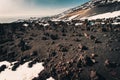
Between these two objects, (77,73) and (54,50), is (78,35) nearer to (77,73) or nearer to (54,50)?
(54,50)

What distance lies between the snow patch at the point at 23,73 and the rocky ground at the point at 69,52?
1499mm

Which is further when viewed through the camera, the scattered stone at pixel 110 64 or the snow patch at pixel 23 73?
the snow patch at pixel 23 73

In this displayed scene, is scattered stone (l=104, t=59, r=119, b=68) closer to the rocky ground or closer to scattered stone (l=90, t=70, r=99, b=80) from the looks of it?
the rocky ground

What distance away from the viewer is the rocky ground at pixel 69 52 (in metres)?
58.1

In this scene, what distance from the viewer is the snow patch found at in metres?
62.0

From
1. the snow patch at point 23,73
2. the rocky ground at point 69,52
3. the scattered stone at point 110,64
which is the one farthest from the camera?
the snow patch at point 23,73

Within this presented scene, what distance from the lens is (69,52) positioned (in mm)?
69938

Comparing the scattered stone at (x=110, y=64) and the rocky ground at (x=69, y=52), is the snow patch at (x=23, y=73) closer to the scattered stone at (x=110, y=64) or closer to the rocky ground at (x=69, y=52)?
the rocky ground at (x=69, y=52)

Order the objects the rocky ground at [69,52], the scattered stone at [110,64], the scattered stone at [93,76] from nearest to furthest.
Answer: the scattered stone at [93,76], the rocky ground at [69,52], the scattered stone at [110,64]

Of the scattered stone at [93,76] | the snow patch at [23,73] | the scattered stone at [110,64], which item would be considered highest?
the scattered stone at [110,64]

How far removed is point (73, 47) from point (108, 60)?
14.6m

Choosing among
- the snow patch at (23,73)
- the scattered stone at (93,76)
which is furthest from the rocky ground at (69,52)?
the snow patch at (23,73)

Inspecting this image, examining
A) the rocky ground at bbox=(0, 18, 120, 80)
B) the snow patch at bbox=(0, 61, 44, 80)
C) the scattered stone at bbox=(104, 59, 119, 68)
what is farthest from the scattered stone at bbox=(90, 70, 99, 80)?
the snow patch at bbox=(0, 61, 44, 80)

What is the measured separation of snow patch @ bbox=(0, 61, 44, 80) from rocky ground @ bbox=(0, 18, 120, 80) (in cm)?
150
